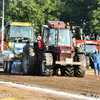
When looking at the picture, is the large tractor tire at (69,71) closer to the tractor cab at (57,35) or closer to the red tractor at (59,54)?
the red tractor at (59,54)

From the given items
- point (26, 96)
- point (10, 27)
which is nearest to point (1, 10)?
point (10, 27)

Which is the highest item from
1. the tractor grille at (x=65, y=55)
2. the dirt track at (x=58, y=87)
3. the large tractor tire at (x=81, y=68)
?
the tractor grille at (x=65, y=55)

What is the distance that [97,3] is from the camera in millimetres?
44781

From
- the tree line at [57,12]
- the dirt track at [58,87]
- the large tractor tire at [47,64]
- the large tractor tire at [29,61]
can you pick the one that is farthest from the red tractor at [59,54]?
the tree line at [57,12]

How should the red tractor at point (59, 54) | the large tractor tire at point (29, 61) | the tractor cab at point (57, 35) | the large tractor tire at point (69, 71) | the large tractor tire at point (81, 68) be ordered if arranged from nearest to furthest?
the red tractor at point (59, 54), the large tractor tire at point (81, 68), the tractor cab at point (57, 35), the large tractor tire at point (69, 71), the large tractor tire at point (29, 61)

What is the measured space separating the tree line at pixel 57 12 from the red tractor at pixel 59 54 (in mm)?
25691

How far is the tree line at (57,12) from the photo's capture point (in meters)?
42.8

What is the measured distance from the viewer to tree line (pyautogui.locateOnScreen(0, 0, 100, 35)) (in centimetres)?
4275

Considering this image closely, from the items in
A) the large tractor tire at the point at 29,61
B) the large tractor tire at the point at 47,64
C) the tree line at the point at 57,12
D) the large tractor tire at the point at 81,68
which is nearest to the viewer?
the large tractor tire at the point at 47,64

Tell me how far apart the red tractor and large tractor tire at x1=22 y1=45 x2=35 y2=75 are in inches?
14.6

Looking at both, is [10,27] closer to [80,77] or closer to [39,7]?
[80,77]

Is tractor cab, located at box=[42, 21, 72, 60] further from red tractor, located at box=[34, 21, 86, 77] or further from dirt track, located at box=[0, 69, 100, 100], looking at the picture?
dirt track, located at box=[0, 69, 100, 100]

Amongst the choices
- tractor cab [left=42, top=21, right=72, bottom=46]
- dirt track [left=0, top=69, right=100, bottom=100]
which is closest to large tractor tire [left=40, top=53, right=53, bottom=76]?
tractor cab [left=42, top=21, right=72, bottom=46]

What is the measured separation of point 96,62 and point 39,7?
25888 millimetres
